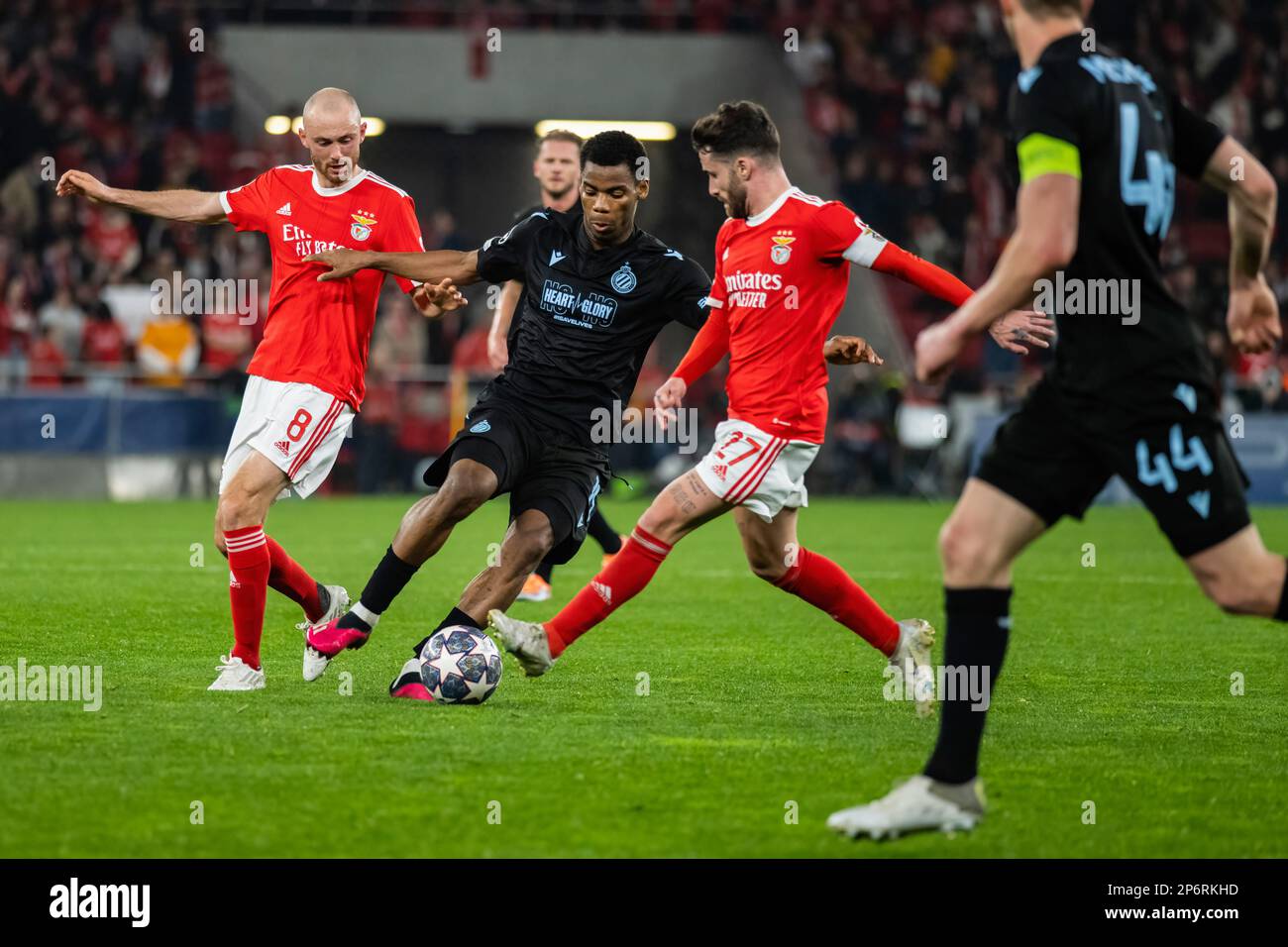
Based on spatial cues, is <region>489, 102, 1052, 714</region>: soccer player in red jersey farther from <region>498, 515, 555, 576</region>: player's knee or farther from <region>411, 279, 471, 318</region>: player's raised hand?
<region>411, 279, 471, 318</region>: player's raised hand

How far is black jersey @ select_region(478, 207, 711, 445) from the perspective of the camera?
729 cm

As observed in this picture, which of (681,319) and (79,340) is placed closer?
(681,319)

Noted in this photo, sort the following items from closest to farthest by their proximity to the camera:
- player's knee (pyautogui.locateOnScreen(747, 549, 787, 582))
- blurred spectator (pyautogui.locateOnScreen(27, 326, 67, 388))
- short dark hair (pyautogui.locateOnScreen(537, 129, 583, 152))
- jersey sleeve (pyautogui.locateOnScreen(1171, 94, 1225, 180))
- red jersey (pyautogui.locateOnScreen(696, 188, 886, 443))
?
1. jersey sleeve (pyautogui.locateOnScreen(1171, 94, 1225, 180))
2. red jersey (pyautogui.locateOnScreen(696, 188, 886, 443))
3. player's knee (pyautogui.locateOnScreen(747, 549, 787, 582))
4. short dark hair (pyautogui.locateOnScreen(537, 129, 583, 152))
5. blurred spectator (pyautogui.locateOnScreen(27, 326, 67, 388))

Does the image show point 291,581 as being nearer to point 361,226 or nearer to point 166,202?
point 361,226

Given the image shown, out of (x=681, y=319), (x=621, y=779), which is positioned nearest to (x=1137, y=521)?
(x=681, y=319)

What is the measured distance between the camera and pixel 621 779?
532 cm

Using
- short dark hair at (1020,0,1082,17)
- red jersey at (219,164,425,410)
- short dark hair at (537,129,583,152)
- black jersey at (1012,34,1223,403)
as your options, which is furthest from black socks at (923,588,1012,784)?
short dark hair at (537,129,583,152)

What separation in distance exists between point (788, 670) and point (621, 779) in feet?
9.01

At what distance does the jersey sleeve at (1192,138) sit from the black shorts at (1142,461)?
70 centimetres

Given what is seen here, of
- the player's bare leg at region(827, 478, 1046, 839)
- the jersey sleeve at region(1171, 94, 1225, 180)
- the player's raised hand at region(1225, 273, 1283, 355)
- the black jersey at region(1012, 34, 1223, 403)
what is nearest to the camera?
the black jersey at region(1012, 34, 1223, 403)

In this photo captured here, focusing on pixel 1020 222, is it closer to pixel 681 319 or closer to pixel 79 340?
pixel 681 319

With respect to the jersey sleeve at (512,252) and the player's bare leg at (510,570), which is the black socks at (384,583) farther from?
the jersey sleeve at (512,252)

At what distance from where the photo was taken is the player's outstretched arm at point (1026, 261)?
4441 millimetres

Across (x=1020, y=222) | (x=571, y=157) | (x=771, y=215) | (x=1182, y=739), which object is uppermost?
(x=571, y=157)
